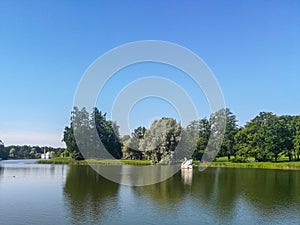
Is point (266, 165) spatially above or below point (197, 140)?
below

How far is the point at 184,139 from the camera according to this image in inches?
2532

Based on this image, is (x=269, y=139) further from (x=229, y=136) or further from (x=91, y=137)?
(x=91, y=137)

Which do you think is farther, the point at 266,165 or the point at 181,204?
the point at 266,165

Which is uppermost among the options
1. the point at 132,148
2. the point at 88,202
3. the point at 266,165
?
the point at 132,148

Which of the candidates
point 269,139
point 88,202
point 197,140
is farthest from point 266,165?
point 88,202

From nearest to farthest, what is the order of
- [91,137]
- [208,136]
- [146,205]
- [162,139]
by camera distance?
1. [146,205]
2. [162,139]
3. [208,136]
4. [91,137]

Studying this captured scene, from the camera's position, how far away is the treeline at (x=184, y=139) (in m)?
62.6

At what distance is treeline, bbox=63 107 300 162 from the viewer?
62.6m

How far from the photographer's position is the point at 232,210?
65.0 ft

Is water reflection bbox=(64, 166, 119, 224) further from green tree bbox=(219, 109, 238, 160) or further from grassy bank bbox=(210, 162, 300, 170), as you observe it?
green tree bbox=(219, 109, 238, 160)

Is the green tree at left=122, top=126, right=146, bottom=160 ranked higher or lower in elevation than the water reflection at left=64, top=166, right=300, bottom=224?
higher

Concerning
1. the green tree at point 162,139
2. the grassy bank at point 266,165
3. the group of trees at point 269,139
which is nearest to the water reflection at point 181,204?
the grassy bank at point 266,165

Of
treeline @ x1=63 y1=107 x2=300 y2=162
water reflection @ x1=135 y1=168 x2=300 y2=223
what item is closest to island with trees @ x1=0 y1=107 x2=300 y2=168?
treeline @ x1=63 y1=107 x2=300 y2=162

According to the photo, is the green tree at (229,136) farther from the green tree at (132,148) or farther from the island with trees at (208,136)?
the green tree at (132,148)
